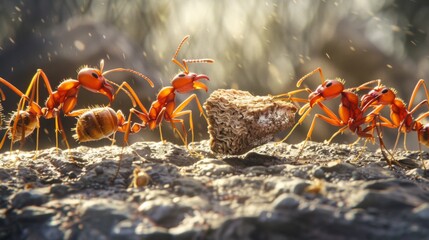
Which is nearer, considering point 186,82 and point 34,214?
point 34,214

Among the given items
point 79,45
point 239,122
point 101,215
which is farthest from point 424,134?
point 79,45

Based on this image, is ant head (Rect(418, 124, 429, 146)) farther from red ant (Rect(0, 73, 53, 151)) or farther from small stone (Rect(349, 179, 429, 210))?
red ant (Rect(0, 73, 53, 151))

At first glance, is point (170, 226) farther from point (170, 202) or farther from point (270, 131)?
point (270, 131)

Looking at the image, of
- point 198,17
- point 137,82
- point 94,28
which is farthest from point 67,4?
point 198,17

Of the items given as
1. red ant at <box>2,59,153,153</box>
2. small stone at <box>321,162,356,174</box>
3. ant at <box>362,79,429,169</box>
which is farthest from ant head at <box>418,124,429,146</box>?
red ant at <box>2,59,153,153</box>

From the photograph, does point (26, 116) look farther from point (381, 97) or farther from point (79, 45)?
point (79, 45)
